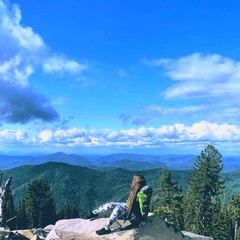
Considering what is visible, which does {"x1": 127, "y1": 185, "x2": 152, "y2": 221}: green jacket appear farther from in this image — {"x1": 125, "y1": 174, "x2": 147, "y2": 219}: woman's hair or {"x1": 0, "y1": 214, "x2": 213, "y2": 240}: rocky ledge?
{"x1": 0, "y1": 214, "x2": 213, "y2": 240}: rocky ledge

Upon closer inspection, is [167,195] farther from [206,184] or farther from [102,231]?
[102,231]

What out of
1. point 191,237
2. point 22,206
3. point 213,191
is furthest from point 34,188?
A: point 191,237

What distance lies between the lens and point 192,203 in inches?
2456

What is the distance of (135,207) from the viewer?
51.8ft

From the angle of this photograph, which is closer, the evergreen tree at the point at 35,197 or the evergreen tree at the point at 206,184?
the evergreen tree at the point at 206,184

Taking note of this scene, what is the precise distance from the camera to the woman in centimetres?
1552

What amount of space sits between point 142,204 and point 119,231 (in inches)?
63.0

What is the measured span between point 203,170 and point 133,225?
39.8 meters

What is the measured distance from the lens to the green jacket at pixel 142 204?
Result: 15.5 m

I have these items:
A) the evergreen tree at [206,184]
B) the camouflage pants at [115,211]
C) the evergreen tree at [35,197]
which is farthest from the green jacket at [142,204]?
the evergreen tree at [35,197]

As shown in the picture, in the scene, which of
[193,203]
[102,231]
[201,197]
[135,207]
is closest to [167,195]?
[193,203]

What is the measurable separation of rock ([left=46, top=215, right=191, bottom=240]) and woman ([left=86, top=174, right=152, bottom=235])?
32 cm

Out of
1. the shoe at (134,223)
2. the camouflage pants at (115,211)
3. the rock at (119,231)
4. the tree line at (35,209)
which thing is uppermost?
the camouflage pants at (115,211)

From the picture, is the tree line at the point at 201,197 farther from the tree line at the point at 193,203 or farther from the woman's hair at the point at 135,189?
the woman's hair at the point at 135,189
